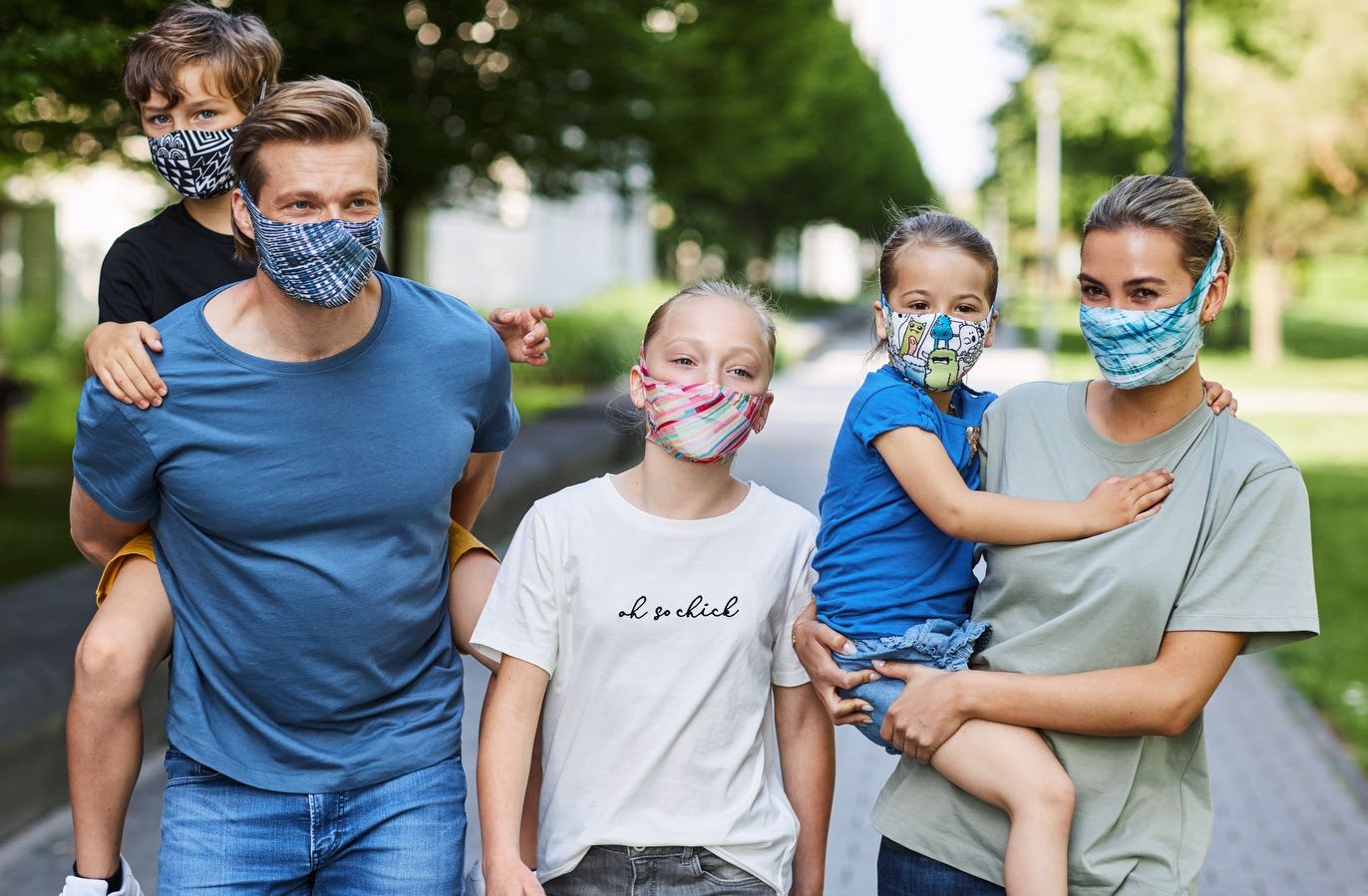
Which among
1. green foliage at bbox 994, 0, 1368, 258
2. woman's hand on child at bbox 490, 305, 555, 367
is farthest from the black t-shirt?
green foliage at bbox 994, 0, 1368, 258

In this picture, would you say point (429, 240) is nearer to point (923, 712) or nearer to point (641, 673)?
point (641, 673)

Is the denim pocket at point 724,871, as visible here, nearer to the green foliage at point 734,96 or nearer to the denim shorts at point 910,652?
the denim shorts at point 910,652

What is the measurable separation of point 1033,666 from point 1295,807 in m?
4.57

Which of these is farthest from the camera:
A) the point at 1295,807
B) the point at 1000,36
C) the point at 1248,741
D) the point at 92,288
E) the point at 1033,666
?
the point at 1000,36

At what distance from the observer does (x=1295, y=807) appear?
267 inches

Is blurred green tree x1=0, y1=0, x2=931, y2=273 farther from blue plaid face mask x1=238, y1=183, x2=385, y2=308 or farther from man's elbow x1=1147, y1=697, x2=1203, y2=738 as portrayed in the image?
man's elbow x1=1147, y1=697, x2=1203, y2=738

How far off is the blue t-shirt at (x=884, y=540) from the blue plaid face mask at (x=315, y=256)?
3.01ft

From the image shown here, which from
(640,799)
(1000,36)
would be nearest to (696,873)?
(640,799)

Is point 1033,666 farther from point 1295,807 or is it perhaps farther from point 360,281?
point 1295,807

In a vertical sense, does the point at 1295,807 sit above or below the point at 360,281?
below

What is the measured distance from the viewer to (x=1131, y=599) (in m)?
2.71

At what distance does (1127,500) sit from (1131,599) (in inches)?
6.3

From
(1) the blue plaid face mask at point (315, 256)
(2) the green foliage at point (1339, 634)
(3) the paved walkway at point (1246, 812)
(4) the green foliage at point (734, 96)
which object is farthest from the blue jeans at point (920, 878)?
(2) the green foliage at point (1339, 634)

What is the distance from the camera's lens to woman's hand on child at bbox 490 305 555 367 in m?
3.36
